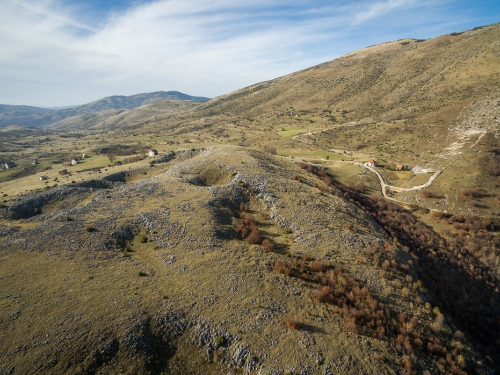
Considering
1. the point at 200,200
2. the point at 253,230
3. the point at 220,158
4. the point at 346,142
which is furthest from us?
the point at 346,142

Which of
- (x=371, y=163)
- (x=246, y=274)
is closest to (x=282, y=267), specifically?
(x=246, y=274)

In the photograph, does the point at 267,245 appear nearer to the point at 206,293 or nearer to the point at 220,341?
the point at 206,293

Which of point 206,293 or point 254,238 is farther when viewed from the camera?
point 254,238

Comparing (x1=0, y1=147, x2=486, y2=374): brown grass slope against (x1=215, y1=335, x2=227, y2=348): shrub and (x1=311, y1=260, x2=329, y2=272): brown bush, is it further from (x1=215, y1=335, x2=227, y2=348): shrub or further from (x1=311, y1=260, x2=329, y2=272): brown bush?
(x1=311, y1=260, x2=329, y2=272): brown bush

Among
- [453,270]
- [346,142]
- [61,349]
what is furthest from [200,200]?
[346,142]

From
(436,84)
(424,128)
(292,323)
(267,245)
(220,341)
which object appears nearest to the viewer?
(220,341)

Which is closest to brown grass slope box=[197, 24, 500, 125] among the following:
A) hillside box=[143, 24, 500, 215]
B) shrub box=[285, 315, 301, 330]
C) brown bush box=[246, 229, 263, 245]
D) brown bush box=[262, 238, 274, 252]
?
hillside box=[143, 24, 500, 215]

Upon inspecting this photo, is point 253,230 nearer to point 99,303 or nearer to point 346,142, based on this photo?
point 99,303

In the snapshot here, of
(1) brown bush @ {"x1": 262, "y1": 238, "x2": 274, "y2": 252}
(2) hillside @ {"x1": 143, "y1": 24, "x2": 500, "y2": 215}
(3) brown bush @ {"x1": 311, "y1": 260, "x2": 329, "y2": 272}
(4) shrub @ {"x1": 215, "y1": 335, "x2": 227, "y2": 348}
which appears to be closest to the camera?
(4) shrub @ {"x1": 215, "y1": 335, "x2": 227, "y2": 348}

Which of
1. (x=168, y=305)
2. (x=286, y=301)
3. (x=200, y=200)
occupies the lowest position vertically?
(x=286, y=301)
